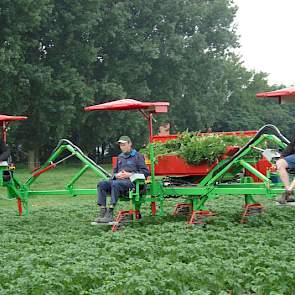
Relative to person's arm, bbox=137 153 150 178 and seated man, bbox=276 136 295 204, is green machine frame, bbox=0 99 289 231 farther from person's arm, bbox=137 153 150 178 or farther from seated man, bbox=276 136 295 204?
seated man, bbox=276 136 295 204

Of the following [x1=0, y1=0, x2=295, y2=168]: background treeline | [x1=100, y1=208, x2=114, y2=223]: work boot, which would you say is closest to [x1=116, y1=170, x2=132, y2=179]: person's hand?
[x1=100, y1=208, x2=114, y2=223]: work boot

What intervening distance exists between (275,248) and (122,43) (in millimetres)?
26130

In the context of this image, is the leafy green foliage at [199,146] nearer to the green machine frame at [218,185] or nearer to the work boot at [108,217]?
the green machine frame at [218,185]

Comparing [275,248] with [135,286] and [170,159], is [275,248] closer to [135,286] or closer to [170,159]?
[135,286]

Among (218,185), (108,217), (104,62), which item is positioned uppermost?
(104,62)

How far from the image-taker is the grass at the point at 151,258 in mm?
5719

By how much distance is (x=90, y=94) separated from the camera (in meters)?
29.5

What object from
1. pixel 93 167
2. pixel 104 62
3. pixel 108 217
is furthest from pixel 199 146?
pixel 104 62

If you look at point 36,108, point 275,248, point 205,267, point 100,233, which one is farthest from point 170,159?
point 36,108

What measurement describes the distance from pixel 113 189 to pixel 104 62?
23540 millimetres

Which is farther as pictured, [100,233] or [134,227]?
[134,227]

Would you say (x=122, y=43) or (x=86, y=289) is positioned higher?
(x=122, y=43)

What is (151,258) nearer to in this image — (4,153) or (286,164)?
(286,164)

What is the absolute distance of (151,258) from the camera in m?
6.91
